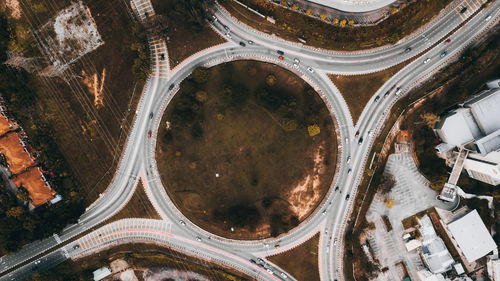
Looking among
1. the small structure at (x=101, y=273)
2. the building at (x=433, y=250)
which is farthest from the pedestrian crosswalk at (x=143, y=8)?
the building at (x=433, y=250)

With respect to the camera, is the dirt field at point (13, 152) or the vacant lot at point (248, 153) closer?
the dirt field at point (13, 152)

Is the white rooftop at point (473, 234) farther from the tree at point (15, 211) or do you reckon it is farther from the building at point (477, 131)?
the tree at point (15, 211)

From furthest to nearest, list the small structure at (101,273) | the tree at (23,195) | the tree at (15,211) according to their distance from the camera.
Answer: the small structure at (101,273)
the tree at (23,195)
the tree at (15,211)

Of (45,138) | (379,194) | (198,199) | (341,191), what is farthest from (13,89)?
(379,194)

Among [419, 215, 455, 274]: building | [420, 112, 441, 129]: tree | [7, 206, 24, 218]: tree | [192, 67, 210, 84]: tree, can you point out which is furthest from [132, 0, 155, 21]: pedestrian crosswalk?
[419, 215, 455, 274]: building

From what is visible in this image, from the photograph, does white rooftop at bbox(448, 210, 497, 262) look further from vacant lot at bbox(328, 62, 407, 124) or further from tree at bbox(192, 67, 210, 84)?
tree at bbox(192, 67, 210, 84)

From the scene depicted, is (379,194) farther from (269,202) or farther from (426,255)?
(269,202)

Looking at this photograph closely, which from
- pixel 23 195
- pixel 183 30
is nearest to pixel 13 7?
pixel 183 30
